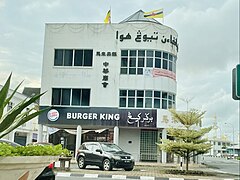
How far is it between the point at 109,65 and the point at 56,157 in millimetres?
27588

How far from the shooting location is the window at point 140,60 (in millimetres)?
30766

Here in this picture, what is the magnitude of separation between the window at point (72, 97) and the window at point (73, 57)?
2135 mm

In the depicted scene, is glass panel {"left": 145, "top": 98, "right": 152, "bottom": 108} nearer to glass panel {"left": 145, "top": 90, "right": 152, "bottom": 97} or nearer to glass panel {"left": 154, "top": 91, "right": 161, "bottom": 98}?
glass panel {"left": 145, "top": 90, "right": 152, "bottom": 97}

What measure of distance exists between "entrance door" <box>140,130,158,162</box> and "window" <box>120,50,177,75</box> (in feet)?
16.0

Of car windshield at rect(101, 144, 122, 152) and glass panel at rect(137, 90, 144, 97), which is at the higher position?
glass panel at rect(137, 90, 144, 97)

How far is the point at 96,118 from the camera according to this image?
3033 cm

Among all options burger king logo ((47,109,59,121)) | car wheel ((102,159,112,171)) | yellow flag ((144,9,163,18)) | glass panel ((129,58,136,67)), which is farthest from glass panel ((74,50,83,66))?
car wheel ((102,159,112,171))

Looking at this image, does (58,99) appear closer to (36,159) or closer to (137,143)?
(137,143)

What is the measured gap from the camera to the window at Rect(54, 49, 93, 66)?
31484 mm

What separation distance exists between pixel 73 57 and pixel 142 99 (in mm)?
6402

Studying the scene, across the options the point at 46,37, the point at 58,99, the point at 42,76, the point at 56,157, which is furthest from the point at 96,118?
the point at 56,157

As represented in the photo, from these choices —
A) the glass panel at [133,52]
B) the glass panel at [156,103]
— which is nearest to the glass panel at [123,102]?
the glass panel at [156,103]

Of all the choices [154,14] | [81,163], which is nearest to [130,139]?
[81,163]

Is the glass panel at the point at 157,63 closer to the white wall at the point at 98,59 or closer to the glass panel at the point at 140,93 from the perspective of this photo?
the white wall at the point at 98,59
